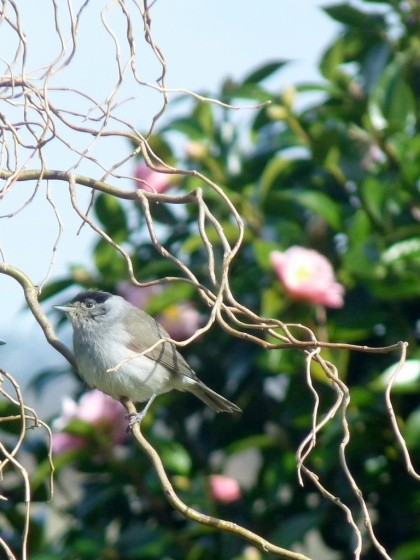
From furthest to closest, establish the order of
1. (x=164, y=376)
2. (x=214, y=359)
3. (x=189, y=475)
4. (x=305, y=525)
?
(x=214, y=359) < (x=189, y=475) < (x=305, y=525) < (x=164, y=376)

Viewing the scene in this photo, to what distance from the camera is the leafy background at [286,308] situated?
380 centimetres

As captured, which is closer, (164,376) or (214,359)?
(164,376)

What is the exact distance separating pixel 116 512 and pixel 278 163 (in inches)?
60.3

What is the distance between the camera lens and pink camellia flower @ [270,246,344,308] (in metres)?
3.66

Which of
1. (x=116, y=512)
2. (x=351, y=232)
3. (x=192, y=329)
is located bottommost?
(x=116, y=512)

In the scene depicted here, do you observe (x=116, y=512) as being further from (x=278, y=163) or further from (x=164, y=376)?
(x=278, y=163)

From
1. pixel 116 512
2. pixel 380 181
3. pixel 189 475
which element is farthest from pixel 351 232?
→ pixel 116 512

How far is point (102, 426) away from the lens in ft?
12.6

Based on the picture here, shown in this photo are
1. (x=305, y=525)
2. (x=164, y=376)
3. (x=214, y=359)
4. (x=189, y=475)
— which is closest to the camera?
(x=164, y=376)

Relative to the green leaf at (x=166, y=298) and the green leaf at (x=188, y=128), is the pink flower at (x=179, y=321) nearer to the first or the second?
the green leaf at (x=166, y=298)

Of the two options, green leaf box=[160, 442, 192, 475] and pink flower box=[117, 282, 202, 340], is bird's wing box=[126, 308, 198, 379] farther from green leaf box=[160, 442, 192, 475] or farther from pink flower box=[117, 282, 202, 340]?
green leaf box=[160, 442, 192, 475]

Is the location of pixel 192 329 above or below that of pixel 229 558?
above

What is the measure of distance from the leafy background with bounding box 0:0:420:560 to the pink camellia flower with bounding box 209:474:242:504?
32mm

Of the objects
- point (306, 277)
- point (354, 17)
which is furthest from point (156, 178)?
point (354, 17)
